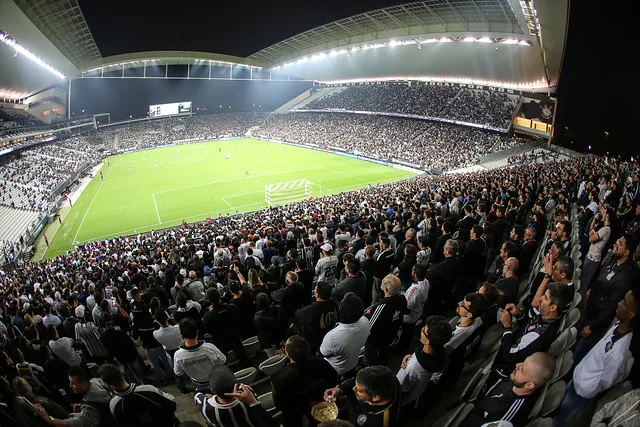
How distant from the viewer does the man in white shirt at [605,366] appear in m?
3.03

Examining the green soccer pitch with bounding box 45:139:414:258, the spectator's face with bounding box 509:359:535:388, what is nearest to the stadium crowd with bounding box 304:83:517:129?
the green soccer pitch with bounding box 45:139:414:258

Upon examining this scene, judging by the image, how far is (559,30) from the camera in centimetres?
2444

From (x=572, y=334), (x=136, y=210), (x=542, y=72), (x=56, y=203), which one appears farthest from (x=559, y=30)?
(x=56, y=203)

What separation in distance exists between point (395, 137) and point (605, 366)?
2244 inches

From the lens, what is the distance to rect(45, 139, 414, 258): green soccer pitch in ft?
104

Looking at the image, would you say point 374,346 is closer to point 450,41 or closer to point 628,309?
point 628,309

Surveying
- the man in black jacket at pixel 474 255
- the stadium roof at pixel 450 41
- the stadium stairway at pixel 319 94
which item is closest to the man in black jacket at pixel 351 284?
the man in black jacket at pixel 474 255

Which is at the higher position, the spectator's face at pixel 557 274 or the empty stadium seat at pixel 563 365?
the spectator's face at pixel 557 274

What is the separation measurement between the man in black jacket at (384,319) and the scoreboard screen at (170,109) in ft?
283

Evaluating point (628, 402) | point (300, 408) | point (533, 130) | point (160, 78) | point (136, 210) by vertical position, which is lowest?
point (136, 210)

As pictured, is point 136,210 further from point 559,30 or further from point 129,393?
point 559,30

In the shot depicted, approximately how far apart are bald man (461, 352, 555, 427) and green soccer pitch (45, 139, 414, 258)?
1207 inches

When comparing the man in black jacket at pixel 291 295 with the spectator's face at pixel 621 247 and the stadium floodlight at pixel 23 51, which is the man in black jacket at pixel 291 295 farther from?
the stadium floodlight at pixel 23 51

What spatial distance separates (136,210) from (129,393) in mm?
34857
